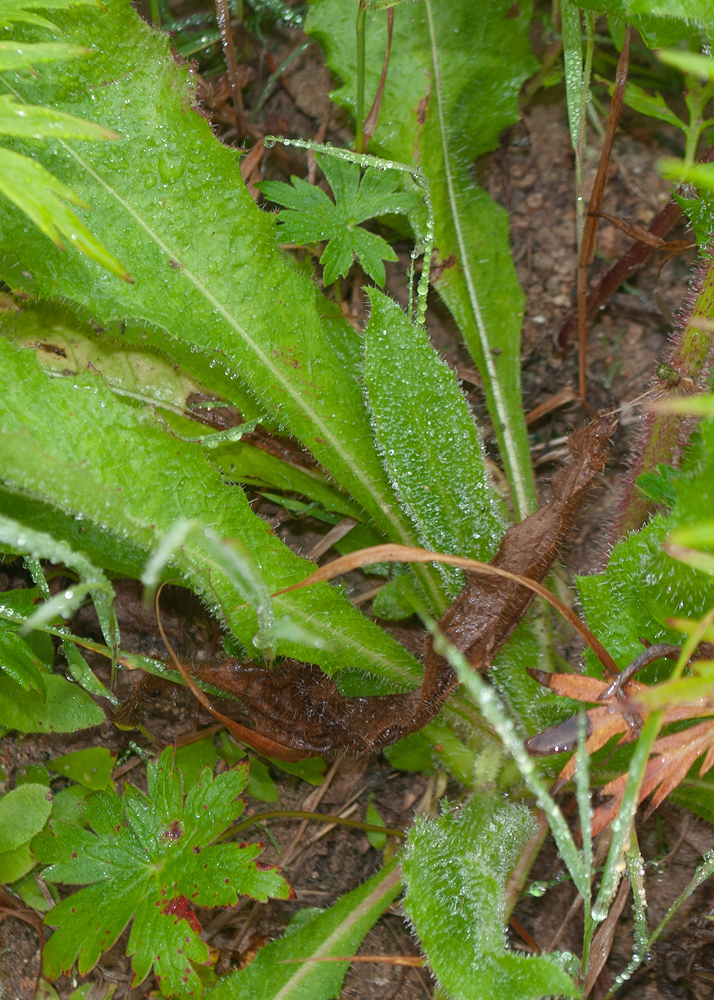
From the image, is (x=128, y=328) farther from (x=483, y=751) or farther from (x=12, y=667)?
(x=483, y=751)

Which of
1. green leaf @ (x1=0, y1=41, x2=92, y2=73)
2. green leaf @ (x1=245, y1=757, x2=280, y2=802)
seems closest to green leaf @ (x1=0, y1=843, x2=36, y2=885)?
green leaf @ (x1=245, y1=757, x2=280, y2=802)

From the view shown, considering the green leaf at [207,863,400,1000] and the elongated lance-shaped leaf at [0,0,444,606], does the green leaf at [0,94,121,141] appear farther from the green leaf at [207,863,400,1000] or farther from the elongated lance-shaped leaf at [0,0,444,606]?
the green leaf at [207,863,400,1000]

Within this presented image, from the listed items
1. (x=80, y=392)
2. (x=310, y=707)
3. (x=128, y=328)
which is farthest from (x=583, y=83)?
(x=310, y=707)

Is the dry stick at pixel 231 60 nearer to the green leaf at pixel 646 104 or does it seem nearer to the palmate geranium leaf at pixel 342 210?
the palmate geranium leaf at pixel 342 210

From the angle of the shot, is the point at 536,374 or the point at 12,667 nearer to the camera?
the point at 12,667

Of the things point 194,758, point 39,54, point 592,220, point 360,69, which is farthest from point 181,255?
point 194,758
